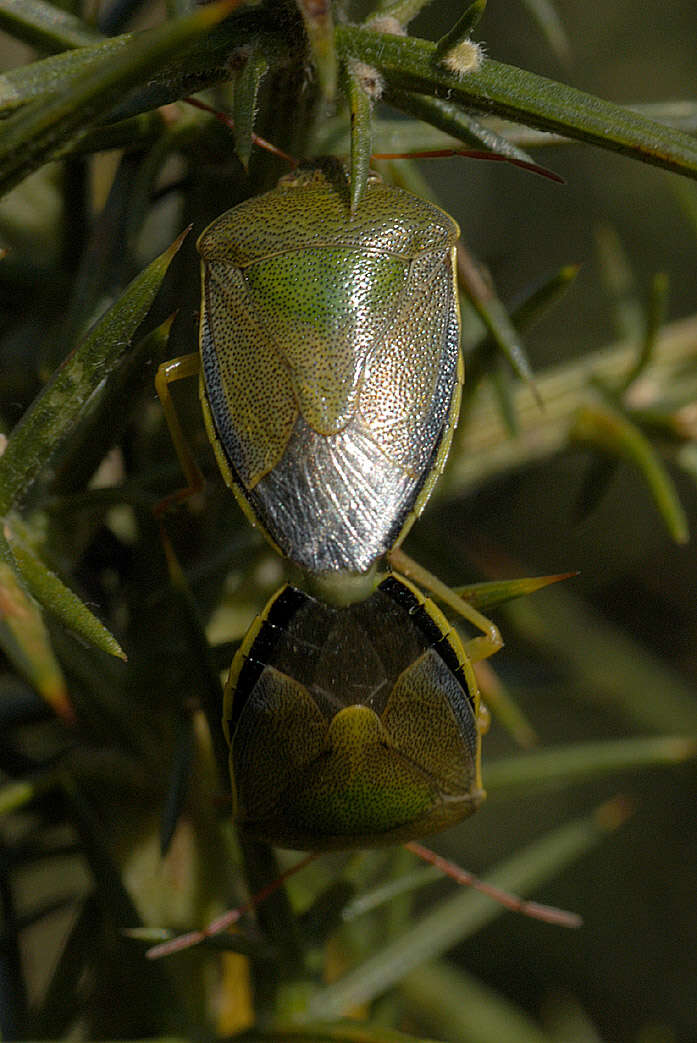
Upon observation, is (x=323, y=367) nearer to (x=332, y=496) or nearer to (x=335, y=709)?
(x=332, y=496)

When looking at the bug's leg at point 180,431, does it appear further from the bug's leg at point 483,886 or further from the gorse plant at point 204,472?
the bug's leg at point 483,886

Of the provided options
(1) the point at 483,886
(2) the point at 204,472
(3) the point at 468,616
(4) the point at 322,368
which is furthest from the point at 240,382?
(1) the point at 483,886

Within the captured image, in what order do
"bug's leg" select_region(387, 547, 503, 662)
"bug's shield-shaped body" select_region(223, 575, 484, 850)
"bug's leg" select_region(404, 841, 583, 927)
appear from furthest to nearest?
"bug's leg" select_region(404, 841, 583, 927) → "bug's leg" select_region(387, 547, 503, 662) → "bug's shield-shaped body" select_region(223, 575, 484, 850)

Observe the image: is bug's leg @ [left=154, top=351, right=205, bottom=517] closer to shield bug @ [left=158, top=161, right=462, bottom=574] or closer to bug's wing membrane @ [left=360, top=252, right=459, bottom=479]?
shield bug @ [left=158, top=161, right=462, bottom=574]

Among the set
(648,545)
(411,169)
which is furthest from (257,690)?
(648,545)

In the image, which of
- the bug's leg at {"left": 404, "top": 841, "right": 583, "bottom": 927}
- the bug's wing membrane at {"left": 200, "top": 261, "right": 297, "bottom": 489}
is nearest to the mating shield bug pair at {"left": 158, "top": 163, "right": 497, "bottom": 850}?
the bug's wing membrane at {"left": 200, "top": 261, "right": 297, "bottom": 489}

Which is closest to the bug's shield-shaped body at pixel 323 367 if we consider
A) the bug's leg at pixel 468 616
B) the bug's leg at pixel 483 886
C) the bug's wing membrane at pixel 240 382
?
the bug's wing membrane at pixel 240 382

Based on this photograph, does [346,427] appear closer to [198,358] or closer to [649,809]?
[198,358]
